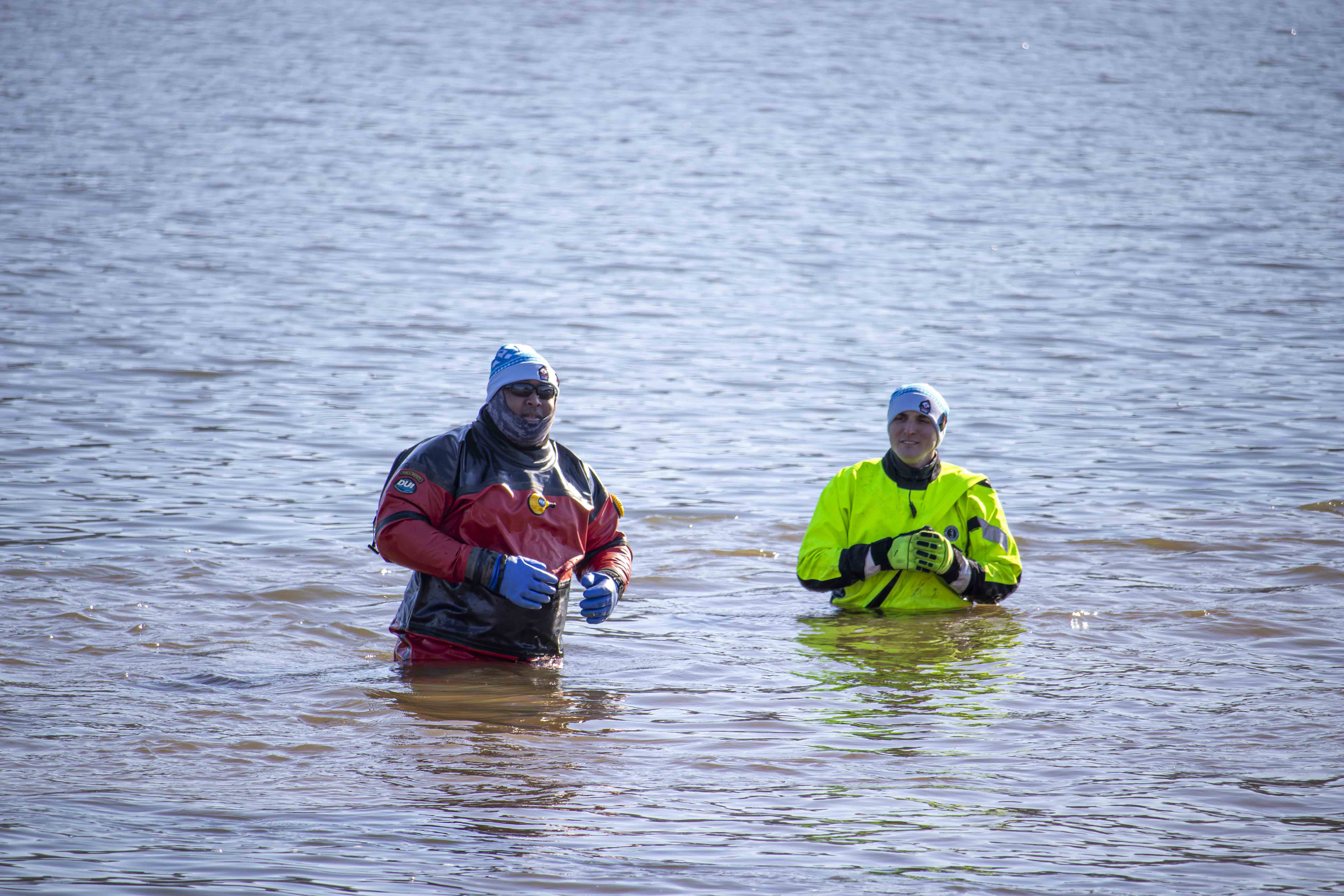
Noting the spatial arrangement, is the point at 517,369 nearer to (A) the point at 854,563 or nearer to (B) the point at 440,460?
(B) the point at 440,460

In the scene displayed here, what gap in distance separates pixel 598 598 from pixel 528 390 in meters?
0.94

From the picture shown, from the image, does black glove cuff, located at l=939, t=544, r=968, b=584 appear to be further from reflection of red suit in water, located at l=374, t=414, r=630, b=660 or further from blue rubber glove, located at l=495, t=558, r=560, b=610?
blue rubber glove, located at l=495, t=558, r=560, b=610

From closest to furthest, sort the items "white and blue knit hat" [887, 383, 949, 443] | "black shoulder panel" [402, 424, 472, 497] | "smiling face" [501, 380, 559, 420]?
"black shoulder panel" [402, 424, 472, 497]
"smiling face" [501, 380, 559, 420]
"white and blue knit hat" [887, 383, 949, 443]

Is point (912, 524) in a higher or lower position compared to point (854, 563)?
higher

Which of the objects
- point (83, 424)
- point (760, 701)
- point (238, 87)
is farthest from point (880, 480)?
point (238, 87)

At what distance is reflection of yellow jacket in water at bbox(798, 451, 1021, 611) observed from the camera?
25.7 feet

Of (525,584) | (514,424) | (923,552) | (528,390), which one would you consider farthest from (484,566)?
(923,552)

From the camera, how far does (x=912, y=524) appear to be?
311 inches

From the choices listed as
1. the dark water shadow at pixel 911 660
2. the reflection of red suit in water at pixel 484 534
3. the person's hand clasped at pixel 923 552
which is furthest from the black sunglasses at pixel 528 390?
the person's hand clasped at pixel 923 552

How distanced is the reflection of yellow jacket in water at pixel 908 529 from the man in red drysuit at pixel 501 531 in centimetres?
146

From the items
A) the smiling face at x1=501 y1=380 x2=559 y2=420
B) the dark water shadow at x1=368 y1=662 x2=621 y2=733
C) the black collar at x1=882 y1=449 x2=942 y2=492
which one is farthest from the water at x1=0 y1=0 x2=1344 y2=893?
the smiling face at x1=501 y1=380 x2=559 y2=420

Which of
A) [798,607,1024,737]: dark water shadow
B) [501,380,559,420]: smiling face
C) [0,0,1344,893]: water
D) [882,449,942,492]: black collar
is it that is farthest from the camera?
[882,449,942,492]: black collar

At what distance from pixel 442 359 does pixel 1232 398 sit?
25.9 feet

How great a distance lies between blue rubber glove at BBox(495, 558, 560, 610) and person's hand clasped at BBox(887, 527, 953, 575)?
211 cm
